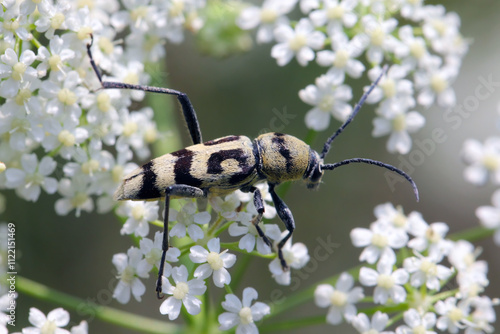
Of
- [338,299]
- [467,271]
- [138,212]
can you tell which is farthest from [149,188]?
[467,271]

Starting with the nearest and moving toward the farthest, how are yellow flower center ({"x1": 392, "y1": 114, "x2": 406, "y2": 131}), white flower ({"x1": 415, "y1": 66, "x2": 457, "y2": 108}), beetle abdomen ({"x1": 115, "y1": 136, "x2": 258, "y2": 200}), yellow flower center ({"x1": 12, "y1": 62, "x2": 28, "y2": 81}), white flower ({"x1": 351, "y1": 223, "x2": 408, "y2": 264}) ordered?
yellow flower center ({"x1": 12, "y1": 62, "x2": 28, "y2": 81})
beetle abdomen ({"x1": 115, "y1": 136, "x2": 258, "y2": 200})
white flower ({"x1": 351, "y1": 223, "x2": 408, "y2": 264})
yellow flower center ({"x1": 392, "y1": 114, "x2": 406, "y2": 131})
white flower ({"x1": 415, "y1": 66, "x2": 457, "y2": 108})

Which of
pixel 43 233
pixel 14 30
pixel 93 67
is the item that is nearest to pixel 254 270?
pixel 43 233

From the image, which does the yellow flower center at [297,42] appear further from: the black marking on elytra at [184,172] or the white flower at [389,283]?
the white flower at [389,283]

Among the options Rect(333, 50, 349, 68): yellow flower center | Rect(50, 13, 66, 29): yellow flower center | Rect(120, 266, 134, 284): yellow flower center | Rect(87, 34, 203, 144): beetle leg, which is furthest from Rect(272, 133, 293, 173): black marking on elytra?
Rect(50, 13, 66, 29): yellow flower center

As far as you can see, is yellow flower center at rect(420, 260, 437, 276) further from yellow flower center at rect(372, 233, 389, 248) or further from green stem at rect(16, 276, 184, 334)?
green stem at rect(16, 276, 184, 334)

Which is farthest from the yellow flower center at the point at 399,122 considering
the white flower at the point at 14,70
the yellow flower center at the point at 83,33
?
the white flower at the point at 14,70

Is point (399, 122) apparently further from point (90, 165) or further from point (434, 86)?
point (90, 165)
